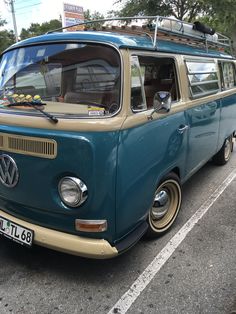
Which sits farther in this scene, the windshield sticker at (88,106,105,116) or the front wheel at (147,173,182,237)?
the front wheel at (147,173,182,237)

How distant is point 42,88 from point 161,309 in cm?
215

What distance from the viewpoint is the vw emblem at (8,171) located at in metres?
2.65

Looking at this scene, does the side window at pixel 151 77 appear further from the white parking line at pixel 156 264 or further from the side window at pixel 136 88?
the white parking line at pixel 156 264

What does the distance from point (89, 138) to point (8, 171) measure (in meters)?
0.82

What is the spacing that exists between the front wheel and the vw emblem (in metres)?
1.31

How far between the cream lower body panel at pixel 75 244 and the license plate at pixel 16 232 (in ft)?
0.20

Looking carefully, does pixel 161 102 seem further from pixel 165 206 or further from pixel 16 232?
pixel 16 232

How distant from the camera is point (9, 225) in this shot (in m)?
2.82

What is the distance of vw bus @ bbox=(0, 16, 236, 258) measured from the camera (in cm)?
242

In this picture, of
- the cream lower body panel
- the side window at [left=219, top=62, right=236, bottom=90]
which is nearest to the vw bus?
the cream lower body panel

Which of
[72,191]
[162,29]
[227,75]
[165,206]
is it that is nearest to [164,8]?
[227,75]

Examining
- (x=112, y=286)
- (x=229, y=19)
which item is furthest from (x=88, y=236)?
(x=229, y=19)

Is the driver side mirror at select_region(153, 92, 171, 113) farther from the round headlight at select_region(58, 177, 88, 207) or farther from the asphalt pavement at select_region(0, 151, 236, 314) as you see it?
the asphalt pavement at select_region(0, 151, 236, 314)

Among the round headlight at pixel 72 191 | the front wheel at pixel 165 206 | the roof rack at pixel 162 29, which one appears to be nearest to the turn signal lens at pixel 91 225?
the round headlight at pixel 72 191
